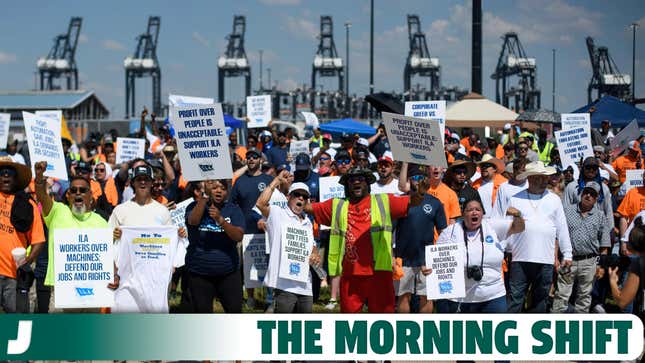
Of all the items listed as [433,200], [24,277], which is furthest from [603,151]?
[24,277]

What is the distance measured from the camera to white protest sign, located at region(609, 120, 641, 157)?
14.8m

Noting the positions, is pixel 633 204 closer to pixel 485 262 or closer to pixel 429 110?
pixel 429 110

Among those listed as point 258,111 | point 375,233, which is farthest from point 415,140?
point 258,111

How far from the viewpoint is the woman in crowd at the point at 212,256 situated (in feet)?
25.0

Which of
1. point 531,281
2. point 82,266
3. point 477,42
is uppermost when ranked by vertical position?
point 477,42

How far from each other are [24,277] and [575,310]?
541 cm

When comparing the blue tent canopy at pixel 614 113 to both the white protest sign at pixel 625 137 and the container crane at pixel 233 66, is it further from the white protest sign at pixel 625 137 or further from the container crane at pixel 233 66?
the container crane at pixel 233 66

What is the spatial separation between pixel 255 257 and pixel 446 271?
→ 2069 millimetres

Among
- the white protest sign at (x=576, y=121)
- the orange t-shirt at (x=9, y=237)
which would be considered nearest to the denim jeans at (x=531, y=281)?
the orange t-shirt at (x=9, y=237)

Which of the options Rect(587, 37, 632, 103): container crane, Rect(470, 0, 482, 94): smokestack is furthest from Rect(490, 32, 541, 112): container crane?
Rect(470, 0, 482, 94): smokestack

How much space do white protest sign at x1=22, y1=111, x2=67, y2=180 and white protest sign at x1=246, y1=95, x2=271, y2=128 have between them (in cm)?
817

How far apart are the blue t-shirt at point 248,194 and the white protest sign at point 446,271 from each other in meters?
2.69

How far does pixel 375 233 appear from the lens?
7.65 meters

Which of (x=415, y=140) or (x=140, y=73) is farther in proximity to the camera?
(x=140, y=73)
